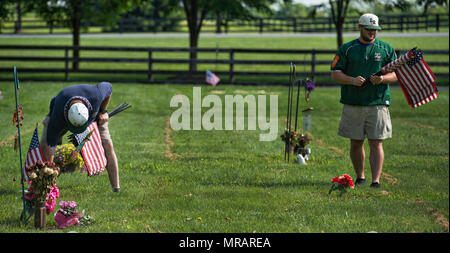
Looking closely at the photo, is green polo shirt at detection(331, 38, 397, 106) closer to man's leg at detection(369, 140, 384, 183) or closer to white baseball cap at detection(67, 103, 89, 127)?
man's leg at detection(369, 140, 384, 183)

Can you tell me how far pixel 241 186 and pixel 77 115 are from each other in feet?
9.14

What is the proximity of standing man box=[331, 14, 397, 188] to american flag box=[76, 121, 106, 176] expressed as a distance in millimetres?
3022

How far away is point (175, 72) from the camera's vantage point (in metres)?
26.0

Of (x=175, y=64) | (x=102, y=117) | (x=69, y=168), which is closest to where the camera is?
(x=102, y=117)

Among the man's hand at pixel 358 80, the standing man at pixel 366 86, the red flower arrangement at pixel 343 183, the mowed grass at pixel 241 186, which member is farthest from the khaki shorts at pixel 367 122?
the mowed grass at pixel 241 186

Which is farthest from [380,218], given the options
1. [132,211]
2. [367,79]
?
[132,211]

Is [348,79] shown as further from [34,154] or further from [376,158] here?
[34,154]

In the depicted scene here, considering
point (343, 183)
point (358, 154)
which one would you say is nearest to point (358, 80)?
point (358, 154)

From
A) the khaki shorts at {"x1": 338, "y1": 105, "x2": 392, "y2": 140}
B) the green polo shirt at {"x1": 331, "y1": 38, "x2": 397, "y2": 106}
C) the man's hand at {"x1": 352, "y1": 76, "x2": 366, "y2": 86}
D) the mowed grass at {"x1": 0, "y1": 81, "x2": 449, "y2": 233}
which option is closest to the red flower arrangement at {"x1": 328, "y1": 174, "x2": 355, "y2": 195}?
the mowed grass at {"x1": 0, "y1": 81, "x2": 449, "y2": 233}

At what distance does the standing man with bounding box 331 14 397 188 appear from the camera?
827 centimetres

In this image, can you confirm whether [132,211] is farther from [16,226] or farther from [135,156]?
[135,156]

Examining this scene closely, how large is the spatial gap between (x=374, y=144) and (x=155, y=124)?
776 centimetres

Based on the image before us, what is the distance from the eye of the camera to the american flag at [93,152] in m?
7.73

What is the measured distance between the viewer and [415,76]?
324 inches
